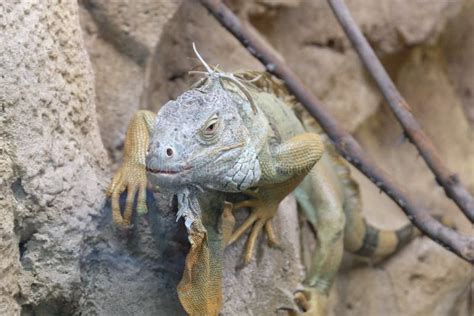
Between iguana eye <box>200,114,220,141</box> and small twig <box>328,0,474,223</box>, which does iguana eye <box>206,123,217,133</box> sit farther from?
small twig <box>328,0,474,223</box>

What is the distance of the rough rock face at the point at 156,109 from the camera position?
2303 mm

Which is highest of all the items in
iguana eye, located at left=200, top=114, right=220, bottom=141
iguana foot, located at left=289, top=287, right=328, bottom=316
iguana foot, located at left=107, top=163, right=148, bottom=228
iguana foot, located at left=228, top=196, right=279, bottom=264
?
iguana eye, located at left=200, top=114, right=220, bottom=141

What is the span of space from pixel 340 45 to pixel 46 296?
2.54 m

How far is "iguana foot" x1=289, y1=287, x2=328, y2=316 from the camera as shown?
9.72 ft

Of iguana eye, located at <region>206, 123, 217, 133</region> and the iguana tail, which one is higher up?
iguana eye, located at <region>206, 123, 217, 133</region>

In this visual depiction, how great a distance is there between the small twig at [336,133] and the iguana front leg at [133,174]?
0.89 m

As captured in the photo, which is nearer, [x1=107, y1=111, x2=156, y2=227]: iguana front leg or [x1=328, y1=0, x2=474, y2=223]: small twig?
[x1=107, y1=111, x2=156, y2=227]: iguana front leg

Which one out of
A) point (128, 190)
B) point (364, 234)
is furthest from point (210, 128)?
point (364, 234)

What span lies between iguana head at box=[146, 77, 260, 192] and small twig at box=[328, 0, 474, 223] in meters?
1.30

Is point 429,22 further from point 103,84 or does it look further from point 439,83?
point 103,84

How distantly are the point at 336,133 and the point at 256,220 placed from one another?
30.5 inches

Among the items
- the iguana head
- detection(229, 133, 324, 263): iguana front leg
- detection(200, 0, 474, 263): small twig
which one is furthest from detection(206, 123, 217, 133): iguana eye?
detection(200, 0, 474, 263): small twig

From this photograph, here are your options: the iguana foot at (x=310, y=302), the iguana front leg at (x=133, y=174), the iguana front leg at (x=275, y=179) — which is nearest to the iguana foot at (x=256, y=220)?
the iguana front leg at (x=275, y=179)

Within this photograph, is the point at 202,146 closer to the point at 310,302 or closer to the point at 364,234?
the point at 310,302
